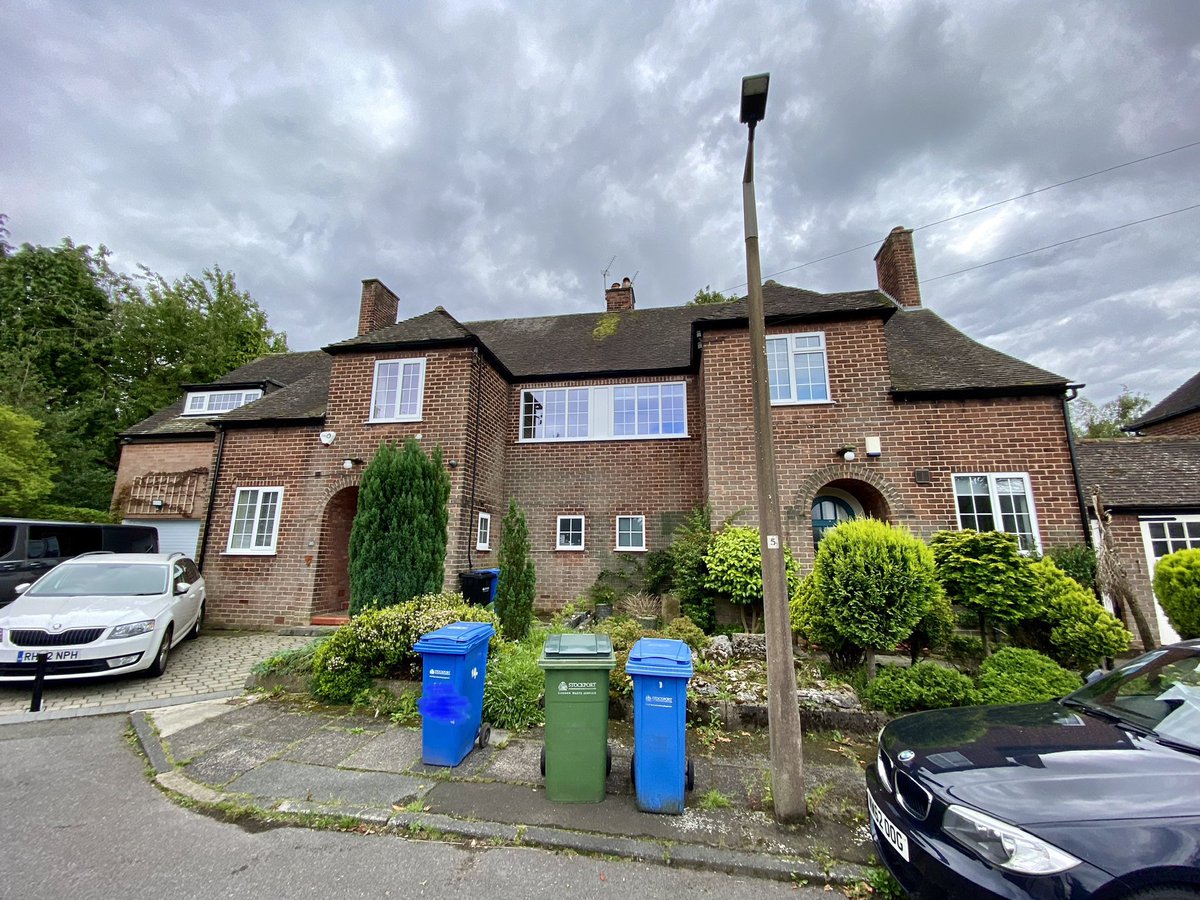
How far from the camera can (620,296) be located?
57.2ft

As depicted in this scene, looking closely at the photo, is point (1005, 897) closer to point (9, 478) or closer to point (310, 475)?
point (310, 475)

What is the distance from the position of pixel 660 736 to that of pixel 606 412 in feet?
32.5

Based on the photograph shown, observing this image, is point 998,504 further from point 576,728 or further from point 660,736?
point 576,728

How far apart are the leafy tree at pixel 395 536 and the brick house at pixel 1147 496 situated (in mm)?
12471

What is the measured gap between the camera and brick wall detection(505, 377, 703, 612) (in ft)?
40.3

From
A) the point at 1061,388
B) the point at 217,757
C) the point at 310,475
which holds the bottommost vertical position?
the point at 217,757

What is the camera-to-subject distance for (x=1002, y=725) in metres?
3.28

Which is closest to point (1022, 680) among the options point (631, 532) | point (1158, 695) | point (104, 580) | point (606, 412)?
point (1158, 695)

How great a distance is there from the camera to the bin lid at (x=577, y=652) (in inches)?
154

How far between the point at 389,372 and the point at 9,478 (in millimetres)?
11600

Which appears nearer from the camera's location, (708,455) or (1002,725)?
(1002,725)

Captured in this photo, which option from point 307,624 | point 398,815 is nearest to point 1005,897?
point 398,815

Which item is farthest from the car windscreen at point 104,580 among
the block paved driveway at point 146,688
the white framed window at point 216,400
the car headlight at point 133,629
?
the white framed window at point 216,400

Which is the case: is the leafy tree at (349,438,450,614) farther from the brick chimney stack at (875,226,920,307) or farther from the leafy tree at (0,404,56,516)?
the brick chimney stack at (875,226,920,307)
